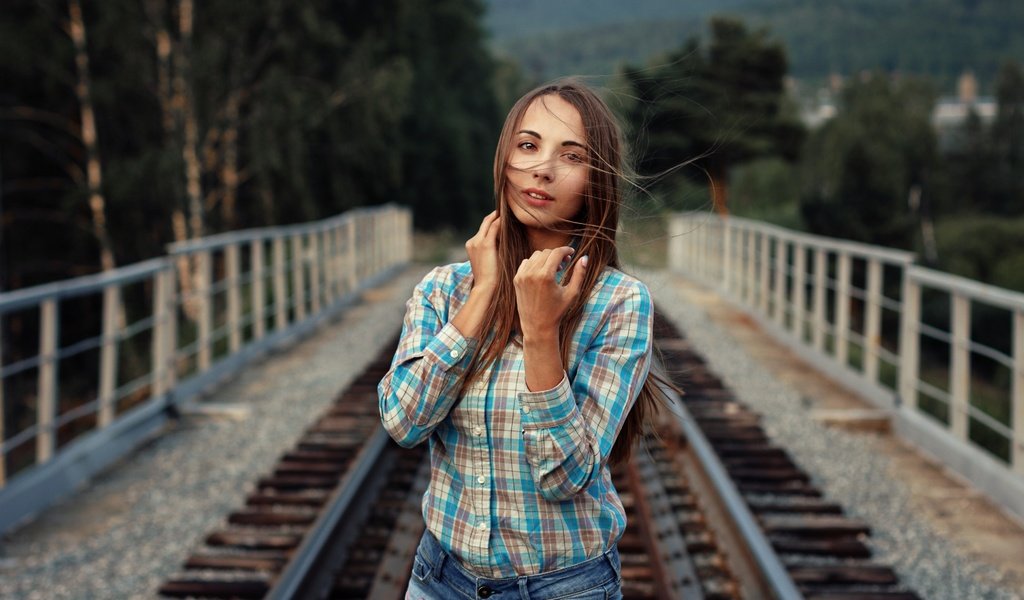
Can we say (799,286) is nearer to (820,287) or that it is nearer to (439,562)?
(820,287)

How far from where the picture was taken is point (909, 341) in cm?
705

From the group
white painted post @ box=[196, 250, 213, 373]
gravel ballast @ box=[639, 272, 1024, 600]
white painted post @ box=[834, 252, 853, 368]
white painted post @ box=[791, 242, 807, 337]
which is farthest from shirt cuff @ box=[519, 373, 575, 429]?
white painted post @ box=[791, 242, 807, 337]

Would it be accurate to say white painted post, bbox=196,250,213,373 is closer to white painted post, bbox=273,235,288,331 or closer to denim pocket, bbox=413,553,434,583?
white painted post, bbox=273,235,288,331

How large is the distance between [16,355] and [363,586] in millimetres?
19127

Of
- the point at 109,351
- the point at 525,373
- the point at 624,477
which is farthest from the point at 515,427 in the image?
the point at 109,351

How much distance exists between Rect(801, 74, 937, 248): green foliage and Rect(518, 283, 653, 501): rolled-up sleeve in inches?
1552

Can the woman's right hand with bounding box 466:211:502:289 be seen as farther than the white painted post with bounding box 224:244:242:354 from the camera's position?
No

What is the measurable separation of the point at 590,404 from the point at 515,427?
0.42ft

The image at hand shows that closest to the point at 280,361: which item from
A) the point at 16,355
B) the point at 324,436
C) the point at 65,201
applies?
the point at 324,436

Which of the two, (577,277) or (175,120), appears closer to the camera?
(577,277)

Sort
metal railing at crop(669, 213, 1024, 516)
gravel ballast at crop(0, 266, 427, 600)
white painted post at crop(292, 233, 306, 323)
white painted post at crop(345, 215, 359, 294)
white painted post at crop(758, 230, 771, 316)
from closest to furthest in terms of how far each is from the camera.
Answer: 1. gravel ballast at crop(0, 266, 427, 600)
2. metal railing at crop(669, 213, 1024, 516)
3. white painted post at crop(292, 233, 306, 323)
4. white painted post at crop(758, 230, 771, 316)
5. white painted post at crop(345, 215, 359, 294)

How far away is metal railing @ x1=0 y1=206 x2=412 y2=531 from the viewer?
5676 millimetres

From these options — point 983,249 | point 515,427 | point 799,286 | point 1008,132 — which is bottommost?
point 983,249

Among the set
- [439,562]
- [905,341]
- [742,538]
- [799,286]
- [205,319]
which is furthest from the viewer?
[799,286]
